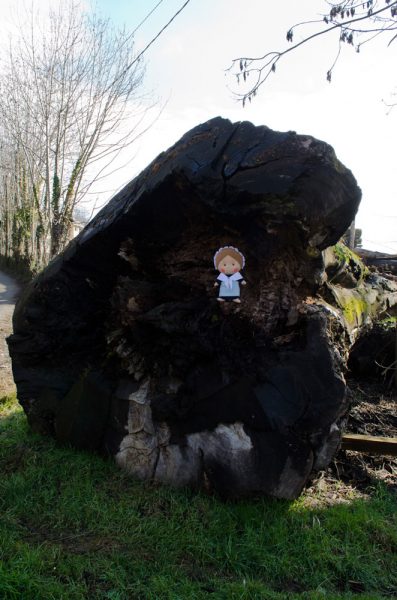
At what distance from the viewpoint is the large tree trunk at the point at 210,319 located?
2.68m

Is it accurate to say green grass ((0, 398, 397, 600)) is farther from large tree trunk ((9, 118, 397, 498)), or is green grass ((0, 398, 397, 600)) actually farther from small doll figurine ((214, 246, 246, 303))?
small doll figurine ((214, 246, 246, 303))

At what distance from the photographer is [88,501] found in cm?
278

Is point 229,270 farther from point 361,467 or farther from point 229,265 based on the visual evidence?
point 361,467

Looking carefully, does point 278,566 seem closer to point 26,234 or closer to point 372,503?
point 372,503

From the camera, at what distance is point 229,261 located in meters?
2.89

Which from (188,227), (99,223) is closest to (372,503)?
(188,227)

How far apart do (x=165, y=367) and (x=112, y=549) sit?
1088 mm

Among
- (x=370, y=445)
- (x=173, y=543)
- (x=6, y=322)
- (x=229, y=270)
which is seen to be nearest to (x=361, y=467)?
(x=370, y=445)

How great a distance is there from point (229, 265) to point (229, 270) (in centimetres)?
3

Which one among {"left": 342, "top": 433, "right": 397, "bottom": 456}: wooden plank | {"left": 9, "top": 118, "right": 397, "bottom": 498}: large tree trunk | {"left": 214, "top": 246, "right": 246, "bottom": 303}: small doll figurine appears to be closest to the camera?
{"left": 9, "top": 118, "right": 397, "bottom": 498}: large tree trunk

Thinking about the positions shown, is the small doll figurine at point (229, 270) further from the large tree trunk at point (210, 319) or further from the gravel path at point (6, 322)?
the gravel path at point (6, 322)

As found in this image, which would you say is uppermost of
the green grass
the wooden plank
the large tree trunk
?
the large tree trunk

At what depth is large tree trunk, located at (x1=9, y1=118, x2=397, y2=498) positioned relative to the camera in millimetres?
2680

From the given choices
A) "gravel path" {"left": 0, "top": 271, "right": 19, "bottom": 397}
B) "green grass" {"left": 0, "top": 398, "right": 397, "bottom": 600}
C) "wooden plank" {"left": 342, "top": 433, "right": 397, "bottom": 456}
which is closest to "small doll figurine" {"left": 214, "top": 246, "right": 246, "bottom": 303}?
"green grass" {"left": 0, "top": 398, "right": 397, "bottom": 600}
